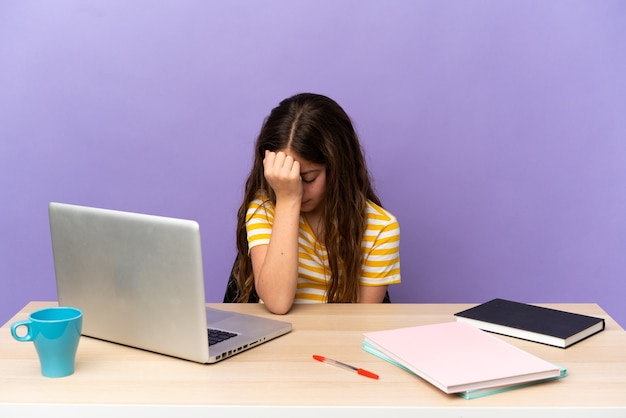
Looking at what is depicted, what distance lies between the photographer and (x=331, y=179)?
6.03ft

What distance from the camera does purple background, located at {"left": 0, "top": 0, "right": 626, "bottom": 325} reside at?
2.43 meters

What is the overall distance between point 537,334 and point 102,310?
29.7 inches

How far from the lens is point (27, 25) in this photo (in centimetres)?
250

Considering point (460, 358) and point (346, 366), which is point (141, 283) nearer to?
point (346, 366)

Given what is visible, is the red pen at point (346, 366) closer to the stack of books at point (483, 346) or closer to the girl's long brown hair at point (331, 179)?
the stack of books at point (483, 346)

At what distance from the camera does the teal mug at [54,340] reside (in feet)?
3.69

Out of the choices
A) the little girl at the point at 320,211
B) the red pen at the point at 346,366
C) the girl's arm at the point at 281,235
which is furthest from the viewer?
the little girl at the point at 320,211

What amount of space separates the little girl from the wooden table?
1.54ft

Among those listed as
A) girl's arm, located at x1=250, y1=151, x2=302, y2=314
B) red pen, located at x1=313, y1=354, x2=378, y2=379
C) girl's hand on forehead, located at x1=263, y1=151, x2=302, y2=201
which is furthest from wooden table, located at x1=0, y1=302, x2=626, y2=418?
girl's hand on forehead, located at x1=263, y1=151, x2=302, y2=201

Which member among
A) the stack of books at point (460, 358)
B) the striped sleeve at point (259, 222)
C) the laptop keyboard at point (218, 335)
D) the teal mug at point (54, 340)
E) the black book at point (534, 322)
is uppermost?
the striped sleeve at point (259, 222)

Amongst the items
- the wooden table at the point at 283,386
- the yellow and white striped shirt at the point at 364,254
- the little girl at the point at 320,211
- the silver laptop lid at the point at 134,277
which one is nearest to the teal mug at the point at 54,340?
the wooden table at the point at 283,386

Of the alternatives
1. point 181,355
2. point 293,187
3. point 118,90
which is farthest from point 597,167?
point 181,355

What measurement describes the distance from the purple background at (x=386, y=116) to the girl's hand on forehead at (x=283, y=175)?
786 mm

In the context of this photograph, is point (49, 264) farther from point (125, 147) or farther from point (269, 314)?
point (269, 314)
